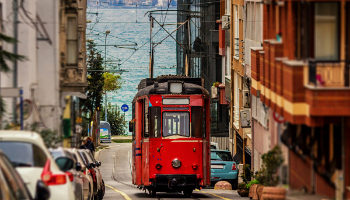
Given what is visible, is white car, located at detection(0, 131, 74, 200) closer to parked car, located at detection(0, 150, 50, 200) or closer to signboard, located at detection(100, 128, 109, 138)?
parked car, located at detection(0, 150, 50, 200)

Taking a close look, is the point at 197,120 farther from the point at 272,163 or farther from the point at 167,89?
the point at 272,163

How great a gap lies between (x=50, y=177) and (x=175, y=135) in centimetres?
1065

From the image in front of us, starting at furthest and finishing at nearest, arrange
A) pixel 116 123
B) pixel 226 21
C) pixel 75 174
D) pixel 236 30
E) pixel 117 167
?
pixel 116 123 < pixel 117 167 < pixel 226 21 < pixel 236 30 < pixel 75 174

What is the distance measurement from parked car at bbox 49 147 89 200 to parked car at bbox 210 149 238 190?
1238 centimetres

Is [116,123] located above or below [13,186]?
below

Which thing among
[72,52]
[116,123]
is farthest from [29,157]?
[116,123]

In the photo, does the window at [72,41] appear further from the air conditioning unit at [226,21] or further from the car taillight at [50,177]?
the air conditioning unit at [226,21]

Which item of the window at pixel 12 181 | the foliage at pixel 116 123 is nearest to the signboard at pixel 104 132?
the foliage at pixel 116 123

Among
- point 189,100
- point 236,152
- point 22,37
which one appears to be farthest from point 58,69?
point 236,152

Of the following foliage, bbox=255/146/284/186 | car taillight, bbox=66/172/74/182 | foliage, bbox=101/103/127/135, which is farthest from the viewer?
foliage, bbox=101/103/127/135

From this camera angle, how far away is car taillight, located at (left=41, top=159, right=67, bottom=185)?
1199cm

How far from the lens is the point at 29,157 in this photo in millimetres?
11977

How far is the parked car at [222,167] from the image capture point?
30.0 metres

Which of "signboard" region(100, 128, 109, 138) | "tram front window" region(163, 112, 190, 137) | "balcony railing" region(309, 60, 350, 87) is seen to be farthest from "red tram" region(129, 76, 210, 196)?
"signboard" region(100, 128, 109, 138)
